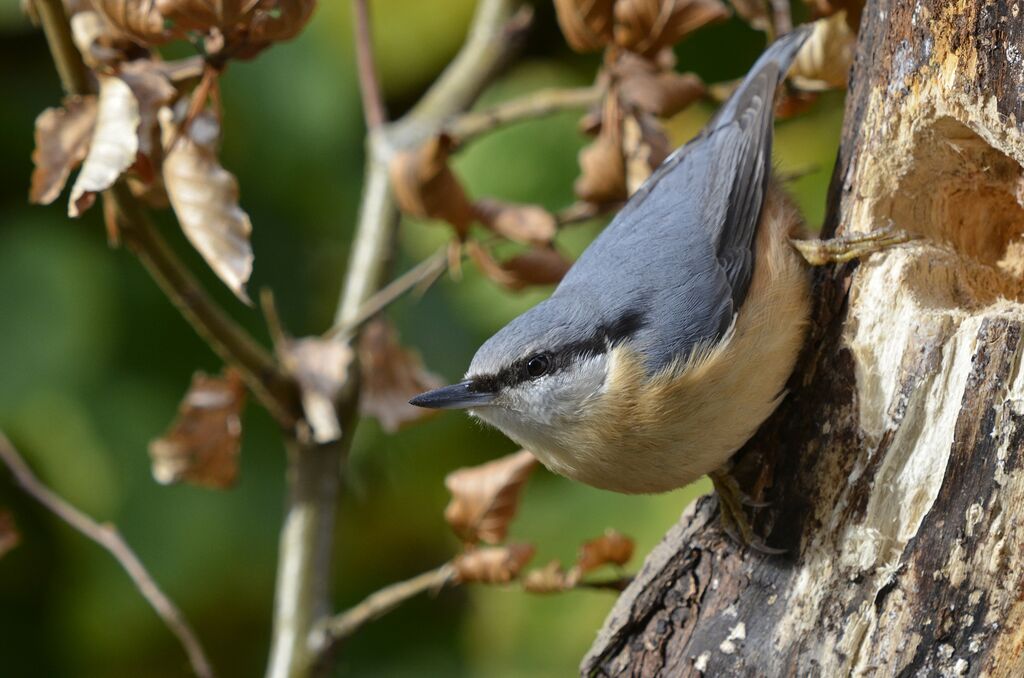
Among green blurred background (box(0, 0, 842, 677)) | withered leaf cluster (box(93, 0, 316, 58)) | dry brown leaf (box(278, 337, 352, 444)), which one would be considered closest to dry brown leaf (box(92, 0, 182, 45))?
withered leaf cluster (box(93, 0, 316, 58))

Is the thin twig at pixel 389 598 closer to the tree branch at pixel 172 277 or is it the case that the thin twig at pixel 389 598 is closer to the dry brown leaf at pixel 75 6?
the tree branch at pixel 172 277

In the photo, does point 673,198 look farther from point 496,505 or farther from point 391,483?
point 391,483

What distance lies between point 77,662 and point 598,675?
5.10 ft

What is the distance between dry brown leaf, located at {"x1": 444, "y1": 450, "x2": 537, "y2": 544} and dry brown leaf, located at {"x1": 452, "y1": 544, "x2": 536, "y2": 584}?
4 centimetres

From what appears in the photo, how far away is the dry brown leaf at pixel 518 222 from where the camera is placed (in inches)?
69.4

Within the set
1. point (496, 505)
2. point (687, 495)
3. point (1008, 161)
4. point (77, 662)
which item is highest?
point (1008, 161)

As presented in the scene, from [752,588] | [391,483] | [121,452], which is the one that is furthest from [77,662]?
[752,588]

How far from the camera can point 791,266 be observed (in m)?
1.62

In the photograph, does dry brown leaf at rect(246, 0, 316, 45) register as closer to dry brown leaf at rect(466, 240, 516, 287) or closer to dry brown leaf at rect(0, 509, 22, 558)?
dry brown leaf at rect(466, 240, 516, 287)

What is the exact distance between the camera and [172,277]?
157 centimetres

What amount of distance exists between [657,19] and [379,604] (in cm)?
100

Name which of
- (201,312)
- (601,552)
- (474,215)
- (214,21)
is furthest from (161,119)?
(601,552)

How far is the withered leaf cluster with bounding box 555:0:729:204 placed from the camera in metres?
1.67

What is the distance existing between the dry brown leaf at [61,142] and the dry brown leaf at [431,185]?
1.61 feet
